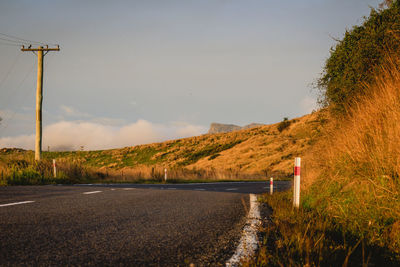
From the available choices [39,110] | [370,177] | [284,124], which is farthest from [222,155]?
[370,177]

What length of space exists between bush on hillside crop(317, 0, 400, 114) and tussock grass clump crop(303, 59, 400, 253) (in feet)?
10.8

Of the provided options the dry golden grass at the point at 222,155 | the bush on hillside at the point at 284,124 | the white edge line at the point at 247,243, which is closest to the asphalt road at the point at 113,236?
the white edge line at the point at 247,243

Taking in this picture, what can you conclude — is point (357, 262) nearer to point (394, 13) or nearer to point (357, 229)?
point (357, 229)

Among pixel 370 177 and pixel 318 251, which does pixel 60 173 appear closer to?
pixel 370 177

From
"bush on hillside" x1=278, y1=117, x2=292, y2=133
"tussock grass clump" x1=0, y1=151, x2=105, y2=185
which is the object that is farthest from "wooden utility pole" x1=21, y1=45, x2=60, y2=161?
"bush on hillside" x1=278, y1=117, x2=292, y2=133

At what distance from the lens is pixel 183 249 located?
11.4 feet

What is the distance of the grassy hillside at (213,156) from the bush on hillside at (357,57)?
15.8 m

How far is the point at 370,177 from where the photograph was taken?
5.73m

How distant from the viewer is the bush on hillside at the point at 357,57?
423 inches

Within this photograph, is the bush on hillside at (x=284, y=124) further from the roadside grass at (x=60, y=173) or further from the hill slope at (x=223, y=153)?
the roadside grass at (x=60, y=173)

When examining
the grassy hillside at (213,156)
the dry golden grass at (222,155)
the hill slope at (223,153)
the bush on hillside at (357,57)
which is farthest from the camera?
the hill slope at (223,153)

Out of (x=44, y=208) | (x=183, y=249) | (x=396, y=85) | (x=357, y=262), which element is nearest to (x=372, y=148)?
(x=396, y=85)

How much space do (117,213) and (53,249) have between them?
2.50 m

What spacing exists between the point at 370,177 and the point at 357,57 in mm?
7347
